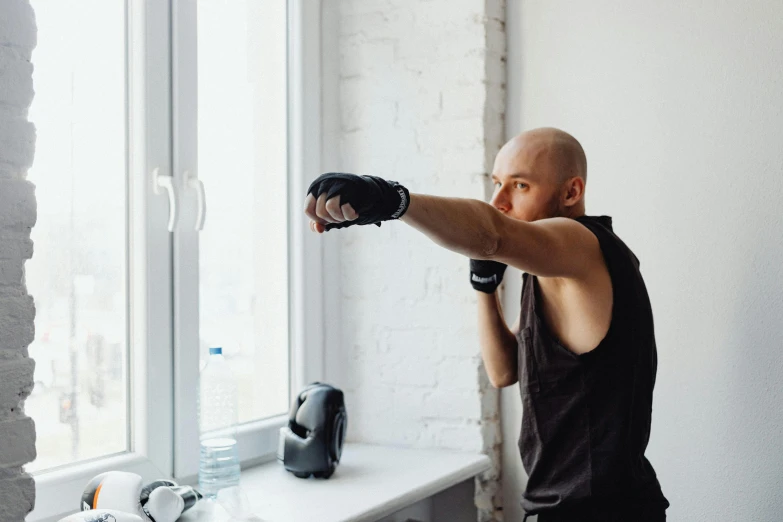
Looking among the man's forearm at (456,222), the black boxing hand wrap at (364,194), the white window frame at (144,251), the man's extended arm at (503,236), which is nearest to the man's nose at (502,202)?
the man's extended arm at (503,236)

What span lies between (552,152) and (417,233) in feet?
2.69

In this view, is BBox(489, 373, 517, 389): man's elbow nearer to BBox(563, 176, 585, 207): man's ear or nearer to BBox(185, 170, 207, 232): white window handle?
BBox(563, 176, 585, 207): man's ear

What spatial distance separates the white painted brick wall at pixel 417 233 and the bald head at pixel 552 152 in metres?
0.63

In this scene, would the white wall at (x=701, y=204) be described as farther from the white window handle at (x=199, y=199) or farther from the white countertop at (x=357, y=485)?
the white window handle at (x=199, y=199)

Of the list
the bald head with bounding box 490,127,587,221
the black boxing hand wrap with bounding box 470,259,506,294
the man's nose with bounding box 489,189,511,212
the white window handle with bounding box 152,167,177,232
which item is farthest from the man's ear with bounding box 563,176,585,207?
the white window handle with bounding box 152,167,177,232

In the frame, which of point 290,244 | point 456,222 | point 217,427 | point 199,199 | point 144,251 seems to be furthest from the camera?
point 290,244

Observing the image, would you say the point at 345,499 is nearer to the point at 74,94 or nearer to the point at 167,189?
the point at 167,189

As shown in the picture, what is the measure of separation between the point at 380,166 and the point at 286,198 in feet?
0.98

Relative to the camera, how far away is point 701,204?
215cm

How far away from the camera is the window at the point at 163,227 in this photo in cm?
175

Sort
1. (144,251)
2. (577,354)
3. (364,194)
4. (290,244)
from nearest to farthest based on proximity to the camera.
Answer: (364,194), (577,354), (144,251), (290,244)

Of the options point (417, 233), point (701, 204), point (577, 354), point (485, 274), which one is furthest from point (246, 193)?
point (701, 204)

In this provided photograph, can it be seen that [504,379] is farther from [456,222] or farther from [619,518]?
[456,222]

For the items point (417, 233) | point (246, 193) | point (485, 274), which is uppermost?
point (246, 193)
